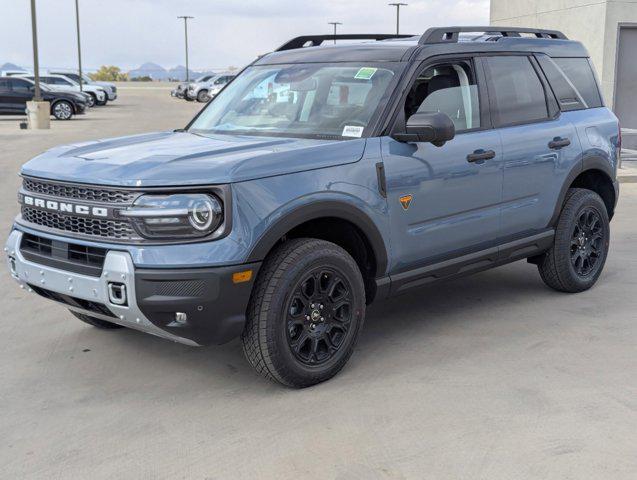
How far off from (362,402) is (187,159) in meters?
1.51

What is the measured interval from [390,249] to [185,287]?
1.34 meters

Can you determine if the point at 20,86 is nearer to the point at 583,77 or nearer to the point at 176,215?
the point at 583,77

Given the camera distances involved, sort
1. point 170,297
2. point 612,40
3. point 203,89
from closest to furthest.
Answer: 1. point 170,297
2. point 612,40
3. point 203,89

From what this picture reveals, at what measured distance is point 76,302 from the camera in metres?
4.11

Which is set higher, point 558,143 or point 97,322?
point 558,143

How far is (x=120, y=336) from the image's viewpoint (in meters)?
5.18

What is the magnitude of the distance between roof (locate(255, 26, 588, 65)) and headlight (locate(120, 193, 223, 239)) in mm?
1740

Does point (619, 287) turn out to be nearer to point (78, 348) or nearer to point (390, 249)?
point (390, 249)

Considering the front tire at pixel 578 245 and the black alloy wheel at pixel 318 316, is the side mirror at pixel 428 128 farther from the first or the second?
the front tire at pixel 578 245

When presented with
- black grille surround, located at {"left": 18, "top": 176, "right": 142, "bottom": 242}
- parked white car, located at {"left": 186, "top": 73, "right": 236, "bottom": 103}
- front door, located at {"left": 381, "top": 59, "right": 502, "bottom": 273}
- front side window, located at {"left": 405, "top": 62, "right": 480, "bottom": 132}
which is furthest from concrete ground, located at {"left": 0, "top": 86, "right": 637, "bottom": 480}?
parked white car, located at {"left": 186, "top": 73, "right": 236, "bottom": 103}

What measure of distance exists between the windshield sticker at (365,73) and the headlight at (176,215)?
60.4 inches

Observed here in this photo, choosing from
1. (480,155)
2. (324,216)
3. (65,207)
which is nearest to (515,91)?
(480,155)

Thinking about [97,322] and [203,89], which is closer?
[97,322]

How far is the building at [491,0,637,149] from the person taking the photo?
17938mm
